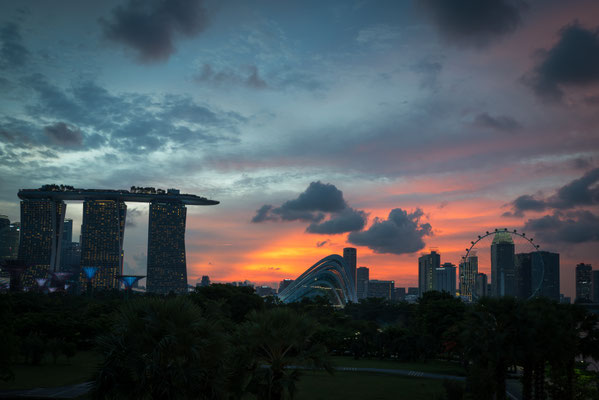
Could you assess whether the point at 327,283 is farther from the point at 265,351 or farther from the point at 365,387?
the point at 265,351

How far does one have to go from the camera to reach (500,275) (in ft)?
416

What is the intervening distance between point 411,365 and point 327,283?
10915 centimetres

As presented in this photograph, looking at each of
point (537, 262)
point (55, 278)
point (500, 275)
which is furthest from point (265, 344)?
point (55, 278)

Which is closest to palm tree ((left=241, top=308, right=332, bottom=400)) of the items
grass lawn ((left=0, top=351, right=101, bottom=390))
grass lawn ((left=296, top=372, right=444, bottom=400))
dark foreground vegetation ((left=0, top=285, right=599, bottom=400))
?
dark foreground vegetation ((left=0, top=285, right=599, bottom=400))

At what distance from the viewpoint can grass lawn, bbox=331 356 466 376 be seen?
5378 cm

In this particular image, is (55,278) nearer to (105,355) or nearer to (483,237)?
(483,237)

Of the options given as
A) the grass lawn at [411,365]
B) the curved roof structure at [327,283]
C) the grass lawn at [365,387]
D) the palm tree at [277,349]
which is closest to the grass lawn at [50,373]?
the grass lawn at [365,387]

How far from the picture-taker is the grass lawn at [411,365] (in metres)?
53.8

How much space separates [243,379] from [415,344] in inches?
1862

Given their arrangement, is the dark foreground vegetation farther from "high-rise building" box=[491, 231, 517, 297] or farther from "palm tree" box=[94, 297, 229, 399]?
"high-rise building" box=[491, 231, 517, 297]

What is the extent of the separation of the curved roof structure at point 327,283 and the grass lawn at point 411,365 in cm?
9865

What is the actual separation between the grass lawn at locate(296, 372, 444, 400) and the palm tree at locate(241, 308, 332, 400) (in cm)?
1423

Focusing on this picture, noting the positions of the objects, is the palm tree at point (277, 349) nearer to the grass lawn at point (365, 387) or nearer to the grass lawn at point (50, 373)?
the grass lawn at point (365, 387)

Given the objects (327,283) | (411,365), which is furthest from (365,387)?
(327,283)
